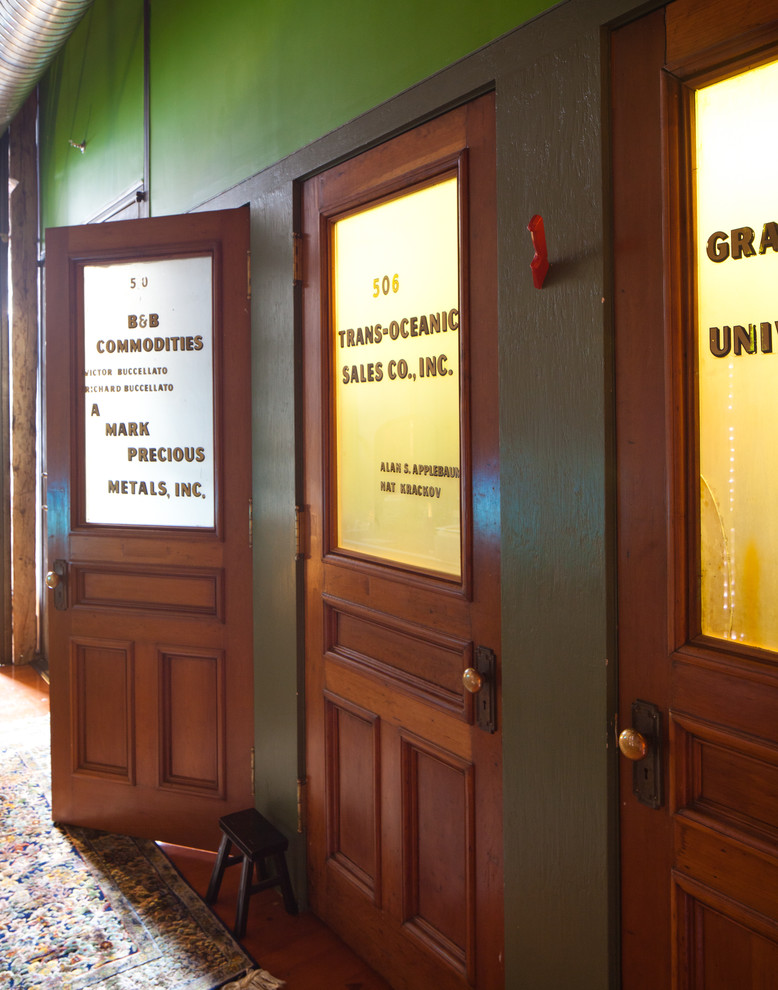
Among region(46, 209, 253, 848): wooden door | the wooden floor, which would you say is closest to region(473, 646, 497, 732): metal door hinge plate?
the wooden floor

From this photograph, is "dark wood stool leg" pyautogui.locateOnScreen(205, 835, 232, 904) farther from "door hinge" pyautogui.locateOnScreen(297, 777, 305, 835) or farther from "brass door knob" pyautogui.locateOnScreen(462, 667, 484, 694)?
"brass door knob" pyautogui.locateOnScreen(462, 667, 484, 694)

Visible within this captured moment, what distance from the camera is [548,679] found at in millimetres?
1670

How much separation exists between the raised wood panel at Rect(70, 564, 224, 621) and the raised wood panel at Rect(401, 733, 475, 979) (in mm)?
1068

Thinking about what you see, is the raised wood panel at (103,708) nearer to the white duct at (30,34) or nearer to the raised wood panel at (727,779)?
the raised wood panel at (727,779)

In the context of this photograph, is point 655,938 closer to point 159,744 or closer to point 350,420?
point 350,420

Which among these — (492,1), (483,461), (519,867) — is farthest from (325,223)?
(519,867)

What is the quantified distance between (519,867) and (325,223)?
1.83m

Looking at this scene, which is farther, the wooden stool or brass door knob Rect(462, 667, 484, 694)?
the wooden stool

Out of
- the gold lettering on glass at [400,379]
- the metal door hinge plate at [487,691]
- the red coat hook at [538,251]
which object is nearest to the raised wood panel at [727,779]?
the metal door hinge plate at [487,691]

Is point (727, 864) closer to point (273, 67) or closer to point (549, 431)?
point (549, 431)

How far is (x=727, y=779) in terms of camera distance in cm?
138

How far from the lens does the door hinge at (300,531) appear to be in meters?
2.52

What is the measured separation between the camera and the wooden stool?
7.97ft


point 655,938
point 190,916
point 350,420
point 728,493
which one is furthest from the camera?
point 190,916
